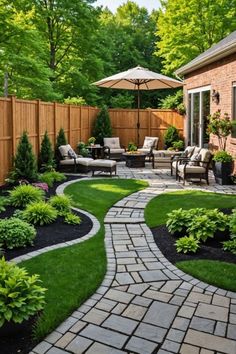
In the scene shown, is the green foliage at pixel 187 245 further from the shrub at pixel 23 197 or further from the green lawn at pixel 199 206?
the shrub at pixel 23 197

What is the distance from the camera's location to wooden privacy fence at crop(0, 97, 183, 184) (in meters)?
8.83

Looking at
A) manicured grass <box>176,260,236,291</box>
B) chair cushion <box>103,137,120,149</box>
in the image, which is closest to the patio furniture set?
chair cushion <box>103,137,120,149</box>

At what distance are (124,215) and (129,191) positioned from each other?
2124 millimetres

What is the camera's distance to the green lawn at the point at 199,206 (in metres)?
4.20

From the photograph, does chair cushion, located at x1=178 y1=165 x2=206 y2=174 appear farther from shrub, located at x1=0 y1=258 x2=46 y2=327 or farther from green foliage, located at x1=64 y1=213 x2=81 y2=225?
shrub, located at x1=0 y1=258 x2=46 y2=327

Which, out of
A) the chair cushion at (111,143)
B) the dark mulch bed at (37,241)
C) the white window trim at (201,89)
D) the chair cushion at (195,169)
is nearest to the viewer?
the dark mulch bed at (37,241)

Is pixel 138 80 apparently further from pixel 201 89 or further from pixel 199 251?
pixel 199 251

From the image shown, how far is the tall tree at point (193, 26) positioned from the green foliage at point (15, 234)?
1849cm

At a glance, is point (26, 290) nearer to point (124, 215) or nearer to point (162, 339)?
point (162, 339)

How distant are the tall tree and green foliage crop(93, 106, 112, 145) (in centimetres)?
761

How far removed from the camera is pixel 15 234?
509 cm

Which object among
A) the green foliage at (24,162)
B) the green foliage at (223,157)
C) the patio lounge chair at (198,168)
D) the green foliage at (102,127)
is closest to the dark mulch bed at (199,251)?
the green foliage at (24,162)

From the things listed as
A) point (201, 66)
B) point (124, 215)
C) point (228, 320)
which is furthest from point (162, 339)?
point (201, 66)

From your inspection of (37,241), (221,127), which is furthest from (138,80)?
(37,241)
